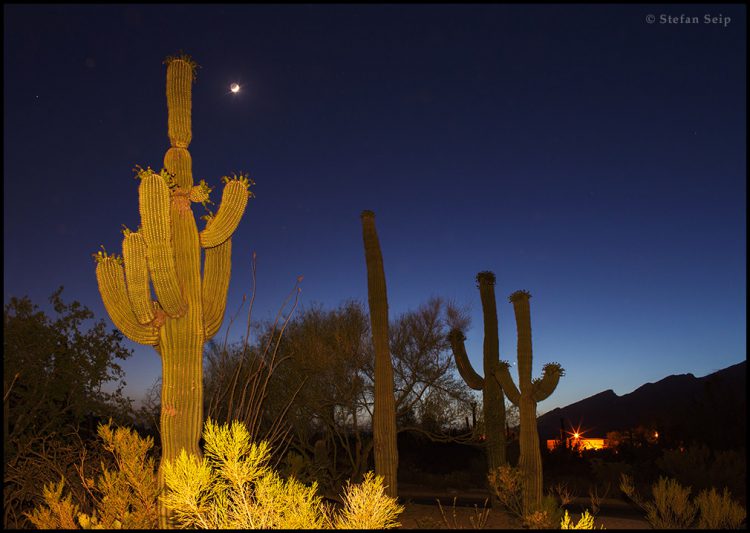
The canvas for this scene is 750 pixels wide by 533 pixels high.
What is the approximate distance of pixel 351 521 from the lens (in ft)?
15.0

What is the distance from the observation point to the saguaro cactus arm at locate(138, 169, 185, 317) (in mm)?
6266

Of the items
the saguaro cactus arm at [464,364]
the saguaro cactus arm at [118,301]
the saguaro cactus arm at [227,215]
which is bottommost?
the saguaro cactus arm at [464,364]

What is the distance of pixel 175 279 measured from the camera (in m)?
6.35

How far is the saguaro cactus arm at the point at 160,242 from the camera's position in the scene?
627 cm

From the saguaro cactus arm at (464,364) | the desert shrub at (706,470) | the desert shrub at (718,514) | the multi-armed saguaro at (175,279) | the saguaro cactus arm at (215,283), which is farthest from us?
the desert shrub at (706,470)

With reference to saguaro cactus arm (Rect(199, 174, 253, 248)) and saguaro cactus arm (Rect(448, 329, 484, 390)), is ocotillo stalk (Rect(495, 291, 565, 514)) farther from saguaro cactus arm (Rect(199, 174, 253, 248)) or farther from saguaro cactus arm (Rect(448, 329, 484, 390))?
saguaro cactus arm (Rect(199, 174, 253, 248))

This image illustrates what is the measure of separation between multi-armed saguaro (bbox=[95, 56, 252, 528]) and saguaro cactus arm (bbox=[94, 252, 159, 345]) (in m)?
0.01

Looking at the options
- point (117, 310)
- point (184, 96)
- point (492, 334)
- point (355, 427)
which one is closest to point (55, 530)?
point (117, 310)

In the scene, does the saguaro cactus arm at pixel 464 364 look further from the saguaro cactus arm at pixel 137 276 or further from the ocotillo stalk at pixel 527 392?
the saguaro cactus arm at pixel 137 276

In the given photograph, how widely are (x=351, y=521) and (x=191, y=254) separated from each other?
3.46 m

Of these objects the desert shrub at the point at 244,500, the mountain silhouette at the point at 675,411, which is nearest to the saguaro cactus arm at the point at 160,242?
the desert shrub at the point at 244,500

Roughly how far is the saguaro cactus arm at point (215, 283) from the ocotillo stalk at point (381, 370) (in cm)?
480

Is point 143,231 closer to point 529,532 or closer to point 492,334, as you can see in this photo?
point 529,532

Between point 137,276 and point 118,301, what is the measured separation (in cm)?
39
